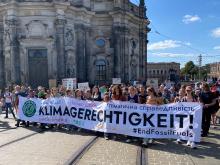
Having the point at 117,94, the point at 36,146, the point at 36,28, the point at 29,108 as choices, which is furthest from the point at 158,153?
the point at 36,28

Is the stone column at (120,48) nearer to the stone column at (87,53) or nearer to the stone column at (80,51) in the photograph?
the stone column at (87,53)

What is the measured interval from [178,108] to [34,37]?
24042 mm

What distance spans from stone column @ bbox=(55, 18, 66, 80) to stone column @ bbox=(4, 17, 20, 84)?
4101mm

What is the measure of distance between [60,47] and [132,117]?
22.1 metres

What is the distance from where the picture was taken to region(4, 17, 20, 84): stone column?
31.5m

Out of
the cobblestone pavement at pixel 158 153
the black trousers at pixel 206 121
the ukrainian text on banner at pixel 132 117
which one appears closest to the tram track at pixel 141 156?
the cobblestone pavement at pixel 158 153

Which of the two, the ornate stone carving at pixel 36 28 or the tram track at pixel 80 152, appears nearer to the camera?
the tram track at pixel 80 152

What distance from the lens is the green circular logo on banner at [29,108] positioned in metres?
14.5

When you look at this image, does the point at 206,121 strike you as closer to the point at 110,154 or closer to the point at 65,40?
the point at 110,154

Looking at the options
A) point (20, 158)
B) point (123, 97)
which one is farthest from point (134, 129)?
point (20, 158)

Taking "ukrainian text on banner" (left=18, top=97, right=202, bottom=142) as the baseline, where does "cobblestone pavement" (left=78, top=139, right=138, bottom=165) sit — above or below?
below

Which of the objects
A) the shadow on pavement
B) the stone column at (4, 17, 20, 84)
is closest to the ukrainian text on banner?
the shadow on pavement

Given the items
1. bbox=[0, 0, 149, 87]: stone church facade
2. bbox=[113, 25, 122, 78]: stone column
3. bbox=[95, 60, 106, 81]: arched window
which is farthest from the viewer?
bbox=[95, 60, 106, 81]: arched window

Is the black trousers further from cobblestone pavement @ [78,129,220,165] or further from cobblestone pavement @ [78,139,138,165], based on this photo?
cobblestone pavement @ [78,139,138,165]
